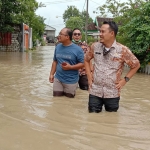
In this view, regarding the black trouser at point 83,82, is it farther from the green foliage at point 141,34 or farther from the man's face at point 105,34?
the green foliage at point 141,34

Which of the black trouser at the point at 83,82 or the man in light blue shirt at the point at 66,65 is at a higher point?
the man in light blue shirt at the point at 66,65

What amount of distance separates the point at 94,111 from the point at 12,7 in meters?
Result: 20.6

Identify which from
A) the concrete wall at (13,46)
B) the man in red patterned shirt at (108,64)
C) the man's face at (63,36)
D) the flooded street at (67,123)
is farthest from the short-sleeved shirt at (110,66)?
the concrete wall at (13,46)

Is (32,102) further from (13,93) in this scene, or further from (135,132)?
(135,132)

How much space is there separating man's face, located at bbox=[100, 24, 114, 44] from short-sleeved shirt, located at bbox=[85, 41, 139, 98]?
0.15 meters

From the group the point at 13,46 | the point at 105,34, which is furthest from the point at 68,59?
the point at 13,46

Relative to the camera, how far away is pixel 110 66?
4816 mm

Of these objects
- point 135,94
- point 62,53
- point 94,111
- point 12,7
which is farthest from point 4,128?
Result: point 12,7

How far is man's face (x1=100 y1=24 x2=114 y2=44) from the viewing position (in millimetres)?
4684

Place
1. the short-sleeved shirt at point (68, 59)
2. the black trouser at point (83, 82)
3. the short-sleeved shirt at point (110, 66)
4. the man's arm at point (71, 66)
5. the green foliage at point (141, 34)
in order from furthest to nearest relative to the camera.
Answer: the green foliage at point (141, 34)
the black trouser at point (83, 82)
the short-sleeved shirt at point (68, 59)
the man's arm at point (71, 66)
the short-sleeved shirt at point (110, 66)

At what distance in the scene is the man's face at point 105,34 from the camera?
15.4 ft

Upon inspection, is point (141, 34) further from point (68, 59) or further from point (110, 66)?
point (110, 66)

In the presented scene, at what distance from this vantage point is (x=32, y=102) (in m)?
5.83

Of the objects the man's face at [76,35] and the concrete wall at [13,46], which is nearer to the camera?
the man's face at [76,35]
